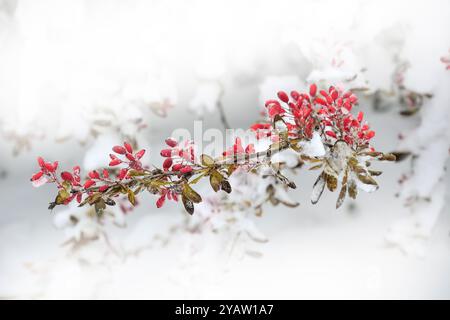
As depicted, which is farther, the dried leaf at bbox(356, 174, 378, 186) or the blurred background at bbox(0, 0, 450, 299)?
the blurred background at bbox(0, 0, 450, 299)

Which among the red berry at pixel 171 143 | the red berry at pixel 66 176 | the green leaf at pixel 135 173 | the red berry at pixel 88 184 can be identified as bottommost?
the red berry at pixel 88 184

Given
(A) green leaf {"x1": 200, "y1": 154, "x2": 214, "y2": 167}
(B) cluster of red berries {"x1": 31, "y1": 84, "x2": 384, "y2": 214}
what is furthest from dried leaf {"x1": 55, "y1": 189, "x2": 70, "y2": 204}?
(A) green leaf {"x1": 200, "y1": 154, "x2": 214, "y2": 167}

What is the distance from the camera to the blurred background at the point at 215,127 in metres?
1.21

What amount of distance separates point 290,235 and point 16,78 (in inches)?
41.8

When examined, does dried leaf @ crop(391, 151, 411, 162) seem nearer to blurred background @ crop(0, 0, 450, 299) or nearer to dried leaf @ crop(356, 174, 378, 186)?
blurred background @ crop(0, 0, 450, 299)

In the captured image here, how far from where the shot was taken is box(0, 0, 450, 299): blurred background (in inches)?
47.5

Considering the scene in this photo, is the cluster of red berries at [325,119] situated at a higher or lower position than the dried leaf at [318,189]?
higher

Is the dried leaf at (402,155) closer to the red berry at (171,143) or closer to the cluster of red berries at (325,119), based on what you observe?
the cluster of red berries at (325,119)

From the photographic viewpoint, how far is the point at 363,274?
3.89 feet

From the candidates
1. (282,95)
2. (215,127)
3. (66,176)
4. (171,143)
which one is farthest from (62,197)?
(215,127)

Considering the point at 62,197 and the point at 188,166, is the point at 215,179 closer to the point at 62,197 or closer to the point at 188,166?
the point at 188,166

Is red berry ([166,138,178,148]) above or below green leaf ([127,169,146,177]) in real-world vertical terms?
above

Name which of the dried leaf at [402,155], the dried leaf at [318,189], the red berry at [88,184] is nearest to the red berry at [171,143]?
the red berry at [88,184]

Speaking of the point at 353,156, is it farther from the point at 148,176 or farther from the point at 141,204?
the point at 141,204
